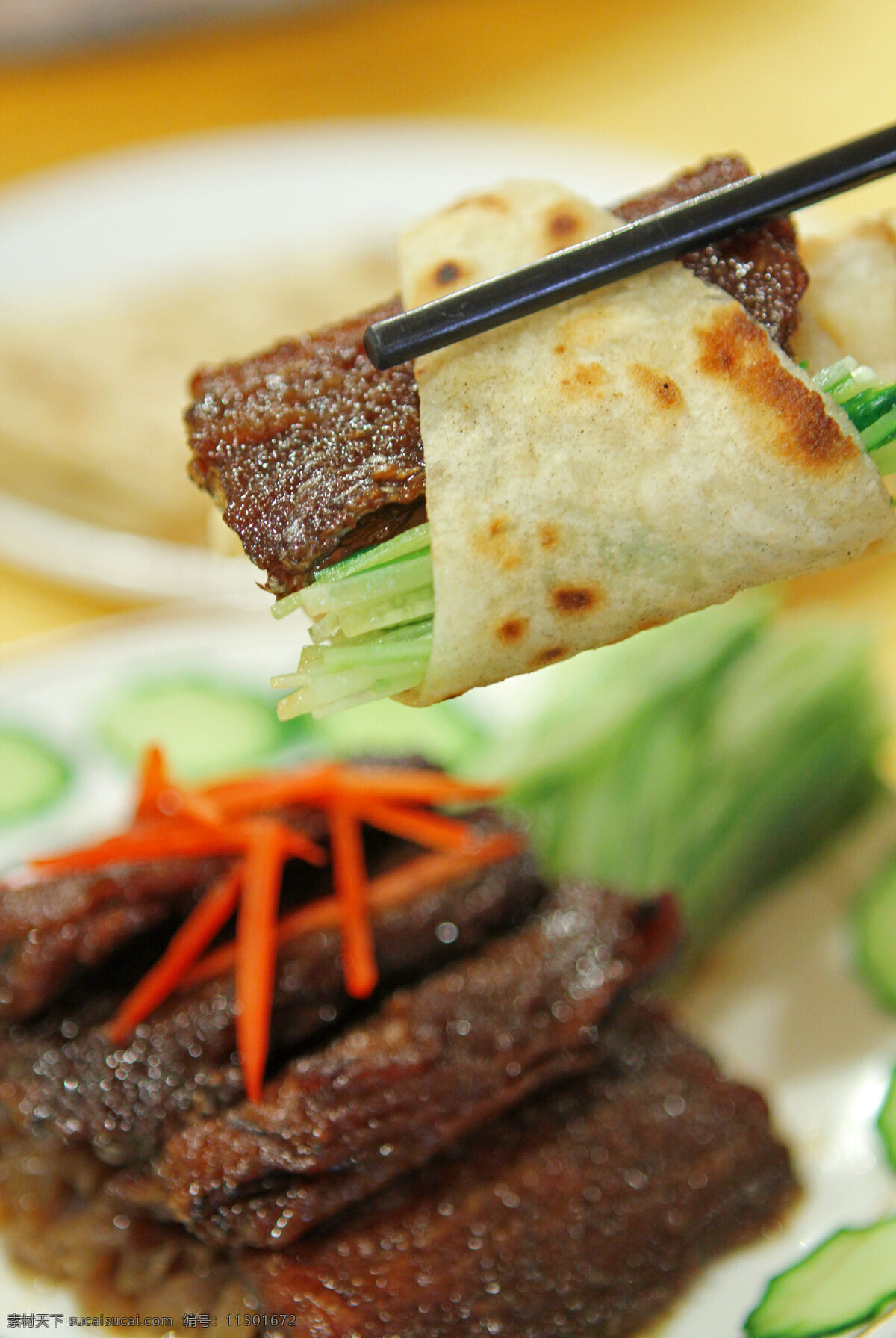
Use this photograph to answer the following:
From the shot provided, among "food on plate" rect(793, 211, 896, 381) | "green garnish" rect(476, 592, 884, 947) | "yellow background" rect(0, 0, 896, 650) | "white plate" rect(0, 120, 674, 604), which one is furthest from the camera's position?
"yellow background" rect(0, 0, 896, 650)

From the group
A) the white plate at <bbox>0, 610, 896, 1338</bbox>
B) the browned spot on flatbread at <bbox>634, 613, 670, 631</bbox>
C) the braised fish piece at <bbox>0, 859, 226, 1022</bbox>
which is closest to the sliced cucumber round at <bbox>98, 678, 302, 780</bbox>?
the white plate at <bbox>0, 610, 896, 1338</bbox>

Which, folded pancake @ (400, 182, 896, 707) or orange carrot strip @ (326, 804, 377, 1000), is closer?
folded pancake @ (400, 182, 896, 707)

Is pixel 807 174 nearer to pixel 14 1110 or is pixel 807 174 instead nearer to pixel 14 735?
pixel 14 1110

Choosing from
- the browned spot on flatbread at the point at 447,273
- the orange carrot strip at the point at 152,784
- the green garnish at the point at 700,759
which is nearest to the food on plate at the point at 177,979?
the orange carrot strip at the point at 152,784

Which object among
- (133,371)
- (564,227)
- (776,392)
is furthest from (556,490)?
(133,371)

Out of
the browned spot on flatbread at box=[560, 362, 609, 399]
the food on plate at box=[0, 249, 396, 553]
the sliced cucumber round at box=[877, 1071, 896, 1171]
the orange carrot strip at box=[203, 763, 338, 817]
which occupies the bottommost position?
the sliced cucumber round at box=[877, 1071, 896, 1171]

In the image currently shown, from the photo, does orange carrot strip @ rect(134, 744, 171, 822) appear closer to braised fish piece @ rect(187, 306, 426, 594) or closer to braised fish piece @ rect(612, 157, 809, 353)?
braised fish piece @ rect(187, 306, 426, 594)
